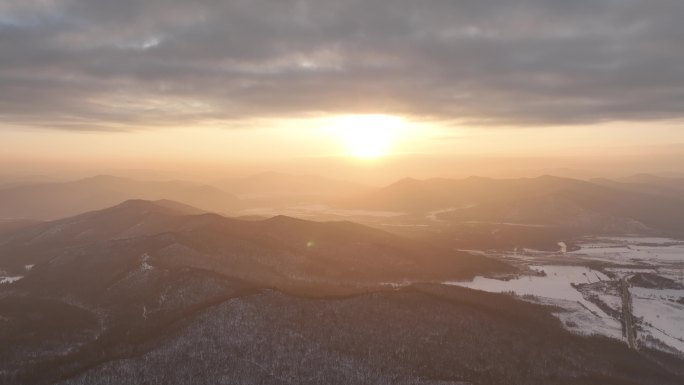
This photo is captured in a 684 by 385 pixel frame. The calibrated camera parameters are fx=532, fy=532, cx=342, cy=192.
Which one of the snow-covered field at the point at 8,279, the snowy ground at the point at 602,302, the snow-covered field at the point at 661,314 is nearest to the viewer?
the snow-covered field at the point at 661,314

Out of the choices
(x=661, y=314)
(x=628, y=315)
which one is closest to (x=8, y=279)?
(x=628, y=315)

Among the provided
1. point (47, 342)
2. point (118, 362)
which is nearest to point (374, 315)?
point (118, 362)

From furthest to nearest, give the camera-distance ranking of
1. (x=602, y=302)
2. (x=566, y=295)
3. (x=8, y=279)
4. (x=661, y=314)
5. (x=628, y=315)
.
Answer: (x=8, y=279), (x=566, y=295), (x=602, y=302), (x=661, y=314), (x=628, y=315)

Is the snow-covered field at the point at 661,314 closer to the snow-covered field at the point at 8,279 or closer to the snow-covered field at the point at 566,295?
the snow-covered field at the point at 566,295

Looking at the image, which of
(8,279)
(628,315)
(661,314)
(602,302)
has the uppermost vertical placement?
(628,315)

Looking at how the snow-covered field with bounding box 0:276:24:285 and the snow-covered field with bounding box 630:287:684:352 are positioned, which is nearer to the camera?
the snow-covered field with bounding box 630:287:684:352

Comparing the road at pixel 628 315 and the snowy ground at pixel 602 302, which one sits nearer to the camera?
the road at pixel 628 315

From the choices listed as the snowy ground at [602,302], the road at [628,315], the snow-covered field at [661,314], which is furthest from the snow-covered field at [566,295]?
the snow-covered field at [661,314]

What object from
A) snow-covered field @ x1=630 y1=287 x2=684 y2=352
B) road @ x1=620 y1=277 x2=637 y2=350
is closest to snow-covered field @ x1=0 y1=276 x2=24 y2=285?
road @ x1=620 y1=277 x2=637 y2=350

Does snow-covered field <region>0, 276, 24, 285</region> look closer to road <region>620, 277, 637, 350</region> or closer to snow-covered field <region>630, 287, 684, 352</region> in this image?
road <region>620, 277, 637, 350</region>

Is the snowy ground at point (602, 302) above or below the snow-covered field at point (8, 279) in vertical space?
above

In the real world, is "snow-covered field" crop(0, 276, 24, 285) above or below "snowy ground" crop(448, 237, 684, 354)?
below

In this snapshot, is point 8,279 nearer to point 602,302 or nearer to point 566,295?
point 566,295
